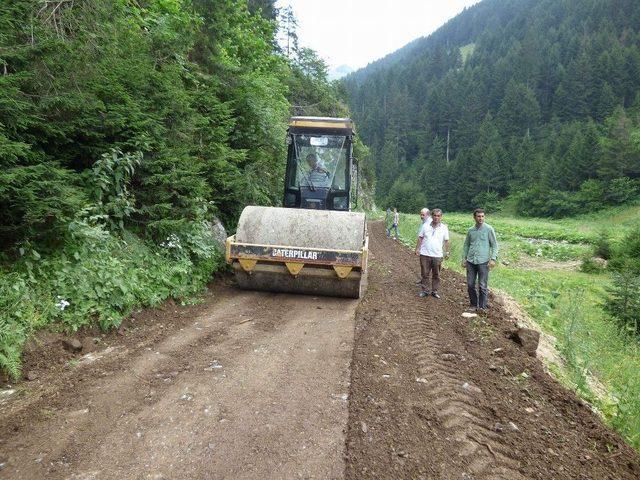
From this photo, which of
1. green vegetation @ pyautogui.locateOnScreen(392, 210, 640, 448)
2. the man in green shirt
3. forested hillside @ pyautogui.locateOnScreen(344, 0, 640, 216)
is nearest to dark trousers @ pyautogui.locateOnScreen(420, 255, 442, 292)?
the man in green shirt

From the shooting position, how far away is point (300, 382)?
15.6ft

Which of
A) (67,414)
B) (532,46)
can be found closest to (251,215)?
(67,414)

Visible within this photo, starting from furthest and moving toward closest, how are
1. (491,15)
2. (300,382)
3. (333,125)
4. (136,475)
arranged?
(491,15) < (333,125) < (300,382) < (136,475)

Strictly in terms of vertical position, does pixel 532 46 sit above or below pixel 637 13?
below

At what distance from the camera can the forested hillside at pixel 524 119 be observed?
72.9 meters

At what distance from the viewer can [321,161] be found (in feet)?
36.3

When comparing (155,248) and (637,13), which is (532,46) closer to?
(637,13)

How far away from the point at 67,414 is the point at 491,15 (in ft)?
765

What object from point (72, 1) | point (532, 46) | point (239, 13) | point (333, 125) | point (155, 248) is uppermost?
point (532, 46)

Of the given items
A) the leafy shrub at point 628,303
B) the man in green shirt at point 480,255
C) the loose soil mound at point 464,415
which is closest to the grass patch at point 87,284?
the loose soil mound at point 464,415

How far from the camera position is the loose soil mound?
3.52 metres

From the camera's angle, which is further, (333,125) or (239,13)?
(239,13)

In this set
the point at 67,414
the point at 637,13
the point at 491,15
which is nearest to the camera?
the point at 67,414

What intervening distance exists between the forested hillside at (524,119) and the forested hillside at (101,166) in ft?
237
